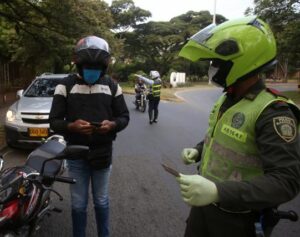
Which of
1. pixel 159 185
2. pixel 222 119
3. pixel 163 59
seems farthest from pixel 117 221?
pixel 163 59

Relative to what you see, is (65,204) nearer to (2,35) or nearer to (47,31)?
Result: (47,31)

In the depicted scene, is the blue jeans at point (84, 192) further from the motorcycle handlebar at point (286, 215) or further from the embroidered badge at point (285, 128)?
the embroidered badge at point (285, 128)

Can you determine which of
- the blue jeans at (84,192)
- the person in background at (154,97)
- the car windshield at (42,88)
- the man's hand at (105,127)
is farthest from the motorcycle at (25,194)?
the person in background at (154,97)

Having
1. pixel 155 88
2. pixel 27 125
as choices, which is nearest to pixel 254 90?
pixel 27 125

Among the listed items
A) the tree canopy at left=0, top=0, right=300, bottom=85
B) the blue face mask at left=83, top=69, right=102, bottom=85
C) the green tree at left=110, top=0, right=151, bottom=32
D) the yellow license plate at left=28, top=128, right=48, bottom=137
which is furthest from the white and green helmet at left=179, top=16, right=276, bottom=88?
the green tree at left=110, top=0, right=151, bottom=32

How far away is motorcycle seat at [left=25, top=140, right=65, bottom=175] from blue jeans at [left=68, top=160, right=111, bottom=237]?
17 centimetres

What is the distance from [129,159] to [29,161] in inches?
185

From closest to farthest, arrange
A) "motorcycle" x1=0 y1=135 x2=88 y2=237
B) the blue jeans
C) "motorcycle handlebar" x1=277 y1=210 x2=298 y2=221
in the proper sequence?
"motorcycle handlebar" x1=277 y1=210 x2=298 y2=221 < "motorcycle" x1=0 y1=135 x2=88 y2=237 < the blue jeans

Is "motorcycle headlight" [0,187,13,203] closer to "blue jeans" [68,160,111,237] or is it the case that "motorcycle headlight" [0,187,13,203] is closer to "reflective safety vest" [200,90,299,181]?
"blue jeans" [68,160,111,237]

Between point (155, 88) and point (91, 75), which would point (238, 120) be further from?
point (155, 88)

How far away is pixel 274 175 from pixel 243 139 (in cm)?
25

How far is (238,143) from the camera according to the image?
6.15ft

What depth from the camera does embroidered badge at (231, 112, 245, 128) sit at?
1.86 m

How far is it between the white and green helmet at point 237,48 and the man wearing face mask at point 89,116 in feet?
4.84
